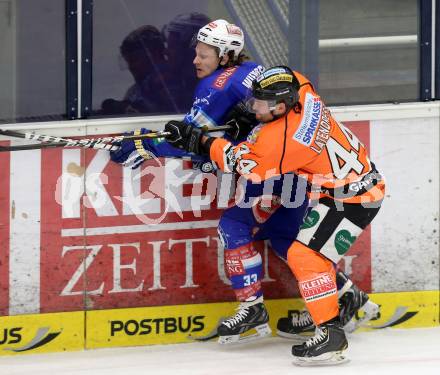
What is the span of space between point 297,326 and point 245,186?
2.36 feet

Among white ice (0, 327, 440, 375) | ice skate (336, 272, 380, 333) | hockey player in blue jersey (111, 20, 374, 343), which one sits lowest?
white ice (0, 327, 440, 375)

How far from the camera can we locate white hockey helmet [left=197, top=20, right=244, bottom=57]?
5.41 m

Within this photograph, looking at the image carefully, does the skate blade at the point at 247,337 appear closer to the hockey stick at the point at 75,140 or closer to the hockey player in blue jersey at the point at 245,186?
the hockey player in blue jersey at the point at 245,186

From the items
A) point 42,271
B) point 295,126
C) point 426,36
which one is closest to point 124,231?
point 42,271

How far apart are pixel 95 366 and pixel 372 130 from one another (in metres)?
1.68

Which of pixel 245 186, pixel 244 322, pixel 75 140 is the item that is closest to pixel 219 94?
pixel 245 186

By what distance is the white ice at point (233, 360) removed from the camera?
531 cm

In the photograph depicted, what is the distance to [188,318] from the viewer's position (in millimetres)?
5727

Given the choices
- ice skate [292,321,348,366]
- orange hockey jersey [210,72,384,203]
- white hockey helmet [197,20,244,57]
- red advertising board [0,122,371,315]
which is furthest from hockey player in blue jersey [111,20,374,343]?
ice skate [292,321,348,366]

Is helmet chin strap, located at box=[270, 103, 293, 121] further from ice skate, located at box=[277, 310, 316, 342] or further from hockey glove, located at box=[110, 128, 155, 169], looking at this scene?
ice skate, located at box=[277, 310, 316, 342]

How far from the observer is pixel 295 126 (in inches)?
203

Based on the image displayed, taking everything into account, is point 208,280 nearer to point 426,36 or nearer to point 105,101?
point 105,101

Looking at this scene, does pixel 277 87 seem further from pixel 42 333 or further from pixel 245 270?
pixel 42 333

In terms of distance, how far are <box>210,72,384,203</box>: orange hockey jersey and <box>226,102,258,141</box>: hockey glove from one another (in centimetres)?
19
